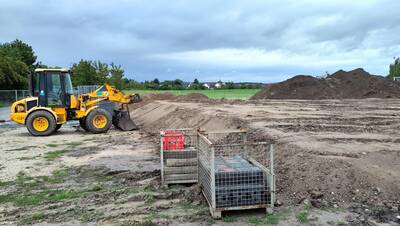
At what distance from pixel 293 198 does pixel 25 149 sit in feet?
32.9

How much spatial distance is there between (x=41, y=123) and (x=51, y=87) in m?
1.53

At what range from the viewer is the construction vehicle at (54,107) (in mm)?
17516

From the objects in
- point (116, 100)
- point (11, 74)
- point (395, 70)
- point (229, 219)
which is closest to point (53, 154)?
point (116, 100)

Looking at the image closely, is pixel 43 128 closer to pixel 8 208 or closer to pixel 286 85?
pixel 8 208

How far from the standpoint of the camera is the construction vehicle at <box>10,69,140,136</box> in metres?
17.5

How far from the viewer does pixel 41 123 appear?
1775cm

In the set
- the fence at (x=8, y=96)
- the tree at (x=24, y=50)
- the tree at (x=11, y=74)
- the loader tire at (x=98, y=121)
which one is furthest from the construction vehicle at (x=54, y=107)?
the tree at (x=24, y=50)

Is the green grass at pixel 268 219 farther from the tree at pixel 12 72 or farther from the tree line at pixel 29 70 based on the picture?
the tree at pixel 12 72

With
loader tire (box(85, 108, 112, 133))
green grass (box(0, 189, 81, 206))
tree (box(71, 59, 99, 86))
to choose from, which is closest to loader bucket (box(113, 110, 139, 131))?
loader tire (box(85, 108, 112, 133))

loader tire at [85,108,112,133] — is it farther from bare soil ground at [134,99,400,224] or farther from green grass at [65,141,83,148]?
bare soil ground at [134,99,400,224]

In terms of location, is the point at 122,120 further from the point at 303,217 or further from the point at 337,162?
the point at 303,217

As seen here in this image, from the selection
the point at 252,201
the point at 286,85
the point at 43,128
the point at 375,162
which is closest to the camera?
the point at 252,201

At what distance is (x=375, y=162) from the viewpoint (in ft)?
27.7

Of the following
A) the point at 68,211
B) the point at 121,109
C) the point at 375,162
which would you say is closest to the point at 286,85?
the point at 121,109
